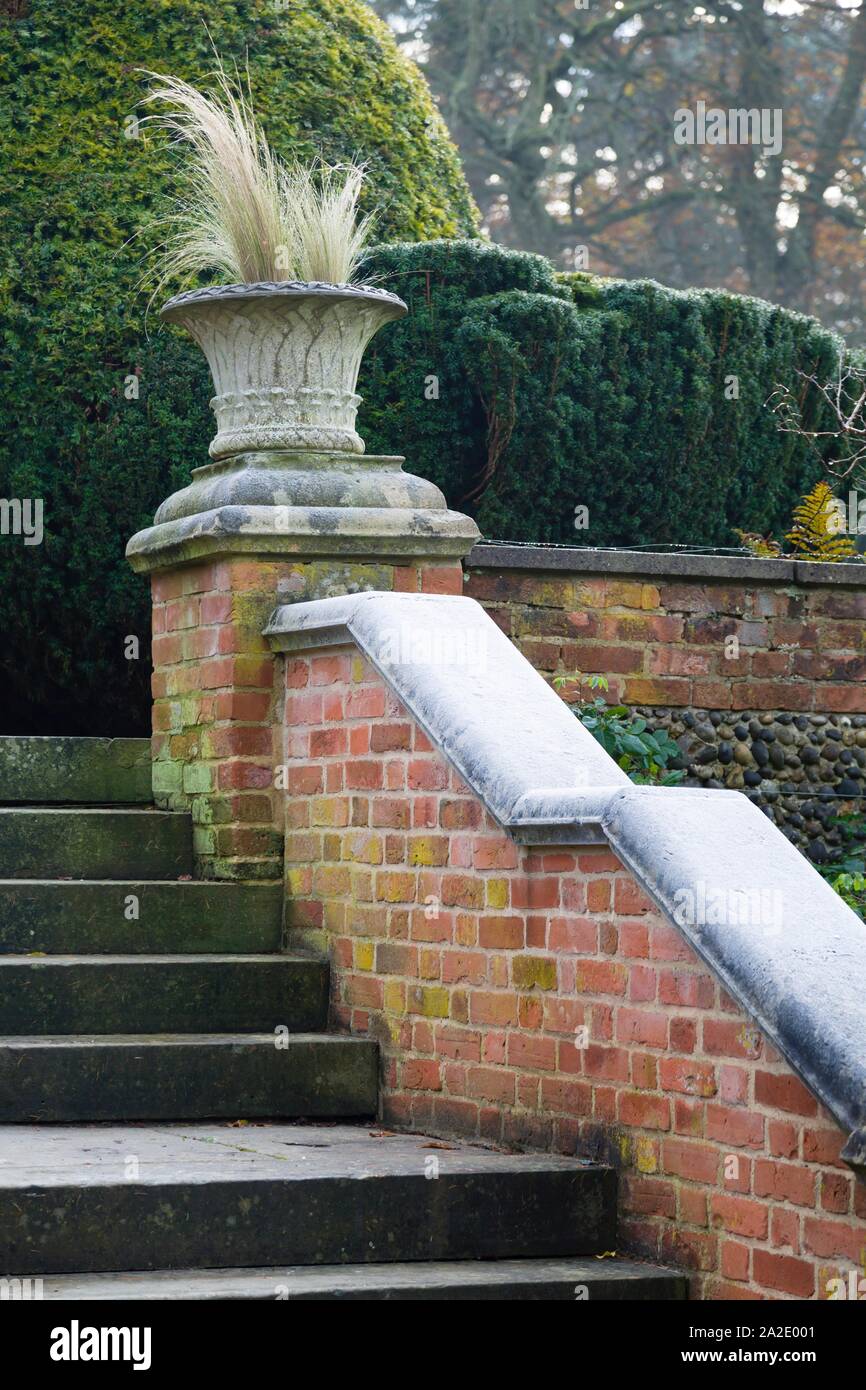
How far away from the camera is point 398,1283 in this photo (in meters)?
3.98

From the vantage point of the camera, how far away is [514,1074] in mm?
4703

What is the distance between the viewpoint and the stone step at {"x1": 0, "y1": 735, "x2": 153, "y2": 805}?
6.09m

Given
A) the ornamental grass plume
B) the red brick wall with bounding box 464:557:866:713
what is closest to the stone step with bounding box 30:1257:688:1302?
the red brick wall with bounding box 464:557:866:713

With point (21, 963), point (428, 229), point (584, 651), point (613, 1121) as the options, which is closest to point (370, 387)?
point (428, 229)

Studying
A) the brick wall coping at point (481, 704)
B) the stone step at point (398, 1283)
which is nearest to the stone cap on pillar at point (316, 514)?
the brick wall coping at point (481, 704)

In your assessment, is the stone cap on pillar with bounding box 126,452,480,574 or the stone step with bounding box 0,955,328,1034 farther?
the stone cap on pillar with bounding box 126,452,480,574

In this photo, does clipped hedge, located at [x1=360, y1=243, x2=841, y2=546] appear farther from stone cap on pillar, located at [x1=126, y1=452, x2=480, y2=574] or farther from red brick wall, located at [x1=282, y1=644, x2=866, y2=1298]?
red brick wall, located at [x1=282, y1=644, x2=866, y2=1298]

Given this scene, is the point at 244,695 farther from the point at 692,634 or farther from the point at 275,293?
the point at 692,634

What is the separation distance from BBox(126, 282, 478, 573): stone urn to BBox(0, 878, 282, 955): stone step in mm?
1000

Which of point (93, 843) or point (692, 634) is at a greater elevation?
point (692, 634)

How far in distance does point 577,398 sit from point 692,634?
48.4 inches

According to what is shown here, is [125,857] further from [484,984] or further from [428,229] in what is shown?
[428,229]

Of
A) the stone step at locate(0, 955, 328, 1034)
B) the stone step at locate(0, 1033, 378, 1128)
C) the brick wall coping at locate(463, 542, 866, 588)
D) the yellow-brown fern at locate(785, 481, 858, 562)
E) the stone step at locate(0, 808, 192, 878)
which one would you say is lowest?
the stone step at locate(0, 1033, 378, 1128)

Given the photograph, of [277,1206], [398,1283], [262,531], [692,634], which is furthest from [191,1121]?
[692,634]
